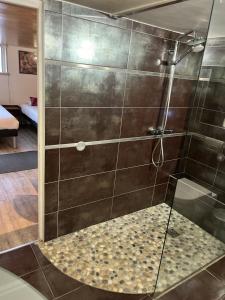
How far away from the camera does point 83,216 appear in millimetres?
2580

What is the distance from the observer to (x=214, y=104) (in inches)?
115

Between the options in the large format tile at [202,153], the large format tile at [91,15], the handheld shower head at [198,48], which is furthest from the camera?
the large format tile at [202,153]

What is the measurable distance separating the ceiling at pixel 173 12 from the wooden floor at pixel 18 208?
2239mm

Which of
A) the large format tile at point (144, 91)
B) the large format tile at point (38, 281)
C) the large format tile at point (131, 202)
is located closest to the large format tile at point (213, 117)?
the large format tile at point (144, 91)

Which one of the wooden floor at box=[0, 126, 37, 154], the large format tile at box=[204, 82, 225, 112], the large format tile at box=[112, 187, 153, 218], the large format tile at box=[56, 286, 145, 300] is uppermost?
the large format tile at box=[204, 82, 225, 112]

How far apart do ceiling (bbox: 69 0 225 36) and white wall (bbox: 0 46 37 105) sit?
538 centimetres

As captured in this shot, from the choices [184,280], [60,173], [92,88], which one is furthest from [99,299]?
[92,88]

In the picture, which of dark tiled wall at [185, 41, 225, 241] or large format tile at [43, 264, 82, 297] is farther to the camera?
dark tiled wall at [185, 41, 225, 241]

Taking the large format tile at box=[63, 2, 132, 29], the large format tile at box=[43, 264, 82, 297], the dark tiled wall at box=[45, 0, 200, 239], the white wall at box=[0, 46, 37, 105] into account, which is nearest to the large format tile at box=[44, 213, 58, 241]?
the dark tiled wall at box=[45, 0, 200, 239]

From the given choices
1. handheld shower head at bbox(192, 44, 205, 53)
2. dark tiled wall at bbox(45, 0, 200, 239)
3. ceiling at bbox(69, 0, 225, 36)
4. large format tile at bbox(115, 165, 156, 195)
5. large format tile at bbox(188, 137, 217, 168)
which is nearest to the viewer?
ceiling at bbox(69, 0, 225, 36)

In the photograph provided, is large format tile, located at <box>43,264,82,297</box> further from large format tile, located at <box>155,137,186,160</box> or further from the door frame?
large format tile, located at <box>155,137,186,160</box>

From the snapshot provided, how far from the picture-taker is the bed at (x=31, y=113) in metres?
5.60

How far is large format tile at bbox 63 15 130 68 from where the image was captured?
6.19ft

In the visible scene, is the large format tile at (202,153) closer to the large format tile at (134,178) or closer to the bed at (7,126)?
the large format tile at (134,178)
